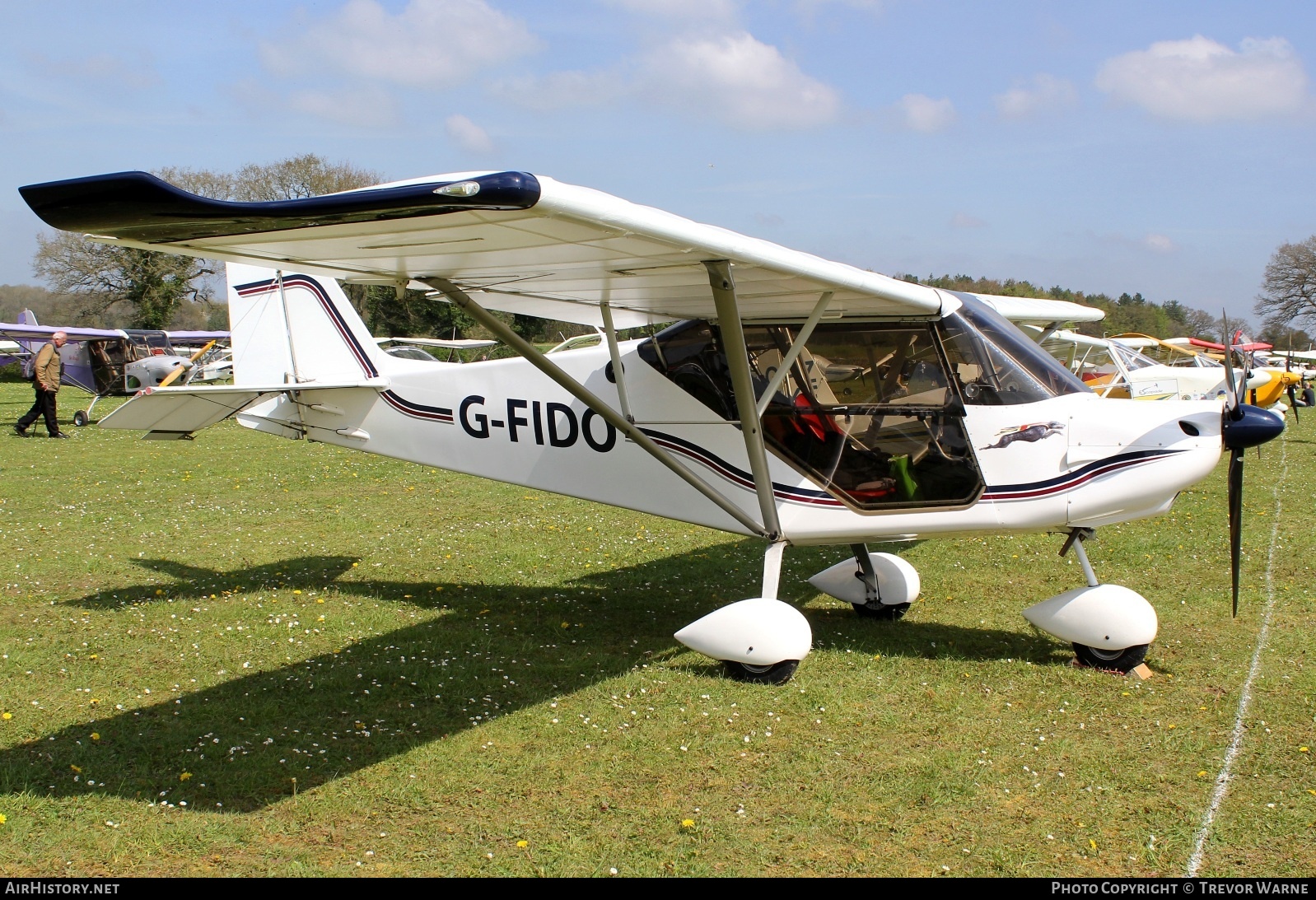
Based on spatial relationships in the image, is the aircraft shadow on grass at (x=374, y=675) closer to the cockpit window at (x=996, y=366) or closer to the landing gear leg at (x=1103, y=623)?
the landing gear leg at (x=1103, y=623)

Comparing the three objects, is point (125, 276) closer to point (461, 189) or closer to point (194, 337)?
point (194, 337)

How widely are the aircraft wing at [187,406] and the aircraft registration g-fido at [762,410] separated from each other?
23 mm

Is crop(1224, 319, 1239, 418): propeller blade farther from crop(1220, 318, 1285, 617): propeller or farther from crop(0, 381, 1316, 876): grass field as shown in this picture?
crop(0, 381, 1316, 876): grass field

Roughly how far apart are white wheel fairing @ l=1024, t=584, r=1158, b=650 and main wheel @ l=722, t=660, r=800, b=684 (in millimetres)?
1612

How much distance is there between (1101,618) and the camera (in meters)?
5.77

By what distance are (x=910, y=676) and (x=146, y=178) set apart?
4686 mm

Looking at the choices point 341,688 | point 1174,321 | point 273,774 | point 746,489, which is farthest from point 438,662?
point 1174,321

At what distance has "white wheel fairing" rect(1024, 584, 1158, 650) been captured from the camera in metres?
5.71

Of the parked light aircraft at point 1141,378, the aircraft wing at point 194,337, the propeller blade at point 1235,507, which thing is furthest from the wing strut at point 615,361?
the aircraft wing at point 194,337

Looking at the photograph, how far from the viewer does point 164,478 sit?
13883mm

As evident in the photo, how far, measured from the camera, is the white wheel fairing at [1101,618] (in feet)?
18.7
